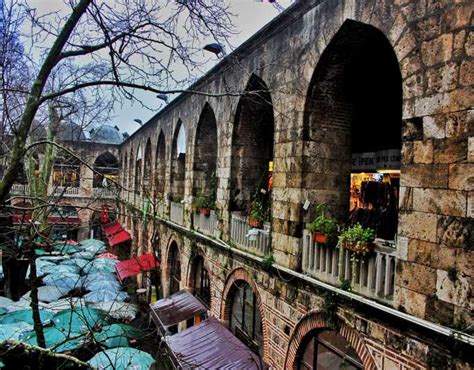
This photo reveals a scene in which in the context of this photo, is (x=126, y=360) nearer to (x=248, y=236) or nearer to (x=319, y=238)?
(x=248, y=236)

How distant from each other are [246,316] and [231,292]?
2.66 feet

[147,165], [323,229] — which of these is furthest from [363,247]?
[147,165]

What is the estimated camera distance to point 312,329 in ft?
21.0

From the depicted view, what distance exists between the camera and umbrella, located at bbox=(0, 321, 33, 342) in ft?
33.8

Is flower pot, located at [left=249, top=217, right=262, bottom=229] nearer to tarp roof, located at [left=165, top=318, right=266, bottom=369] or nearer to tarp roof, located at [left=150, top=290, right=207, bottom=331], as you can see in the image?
tarp roof, located at [left=165, top=318, right=266, bottom=369]

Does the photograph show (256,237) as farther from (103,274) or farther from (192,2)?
(103,274)

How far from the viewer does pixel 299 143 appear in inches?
268

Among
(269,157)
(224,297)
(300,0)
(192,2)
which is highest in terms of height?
(300,0)

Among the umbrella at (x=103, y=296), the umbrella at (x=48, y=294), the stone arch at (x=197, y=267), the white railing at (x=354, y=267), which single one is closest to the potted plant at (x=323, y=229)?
the white railing at (x=354, y=267)

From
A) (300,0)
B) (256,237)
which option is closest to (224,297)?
(256,237)

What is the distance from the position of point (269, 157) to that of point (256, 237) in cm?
318

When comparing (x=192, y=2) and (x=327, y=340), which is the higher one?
(x=192, y=2)

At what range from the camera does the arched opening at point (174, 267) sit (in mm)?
14992

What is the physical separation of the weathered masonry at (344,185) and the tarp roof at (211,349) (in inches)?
17.7
